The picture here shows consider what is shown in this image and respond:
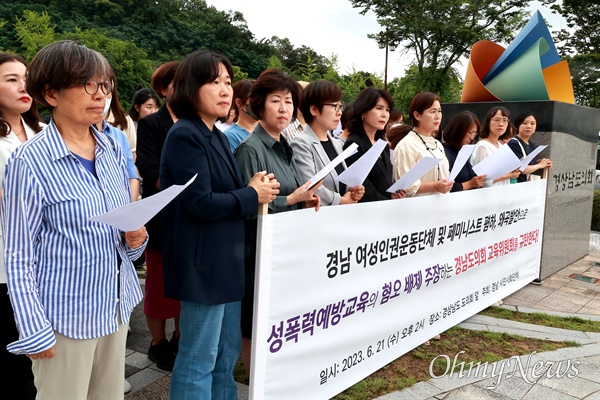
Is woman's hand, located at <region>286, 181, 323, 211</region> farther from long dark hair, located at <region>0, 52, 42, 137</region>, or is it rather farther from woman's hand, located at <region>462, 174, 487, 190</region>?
woman's hand, located at <region>462, 174, 487, 190</region>

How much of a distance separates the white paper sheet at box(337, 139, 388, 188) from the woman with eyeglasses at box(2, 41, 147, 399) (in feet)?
3.94

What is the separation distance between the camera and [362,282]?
8.92 feet

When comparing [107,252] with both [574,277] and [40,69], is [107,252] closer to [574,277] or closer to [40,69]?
[40,69]

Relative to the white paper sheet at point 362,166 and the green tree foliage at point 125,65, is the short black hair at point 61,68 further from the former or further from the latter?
the green tree foliage at point 125,65

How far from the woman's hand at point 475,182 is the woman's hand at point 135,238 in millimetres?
3083

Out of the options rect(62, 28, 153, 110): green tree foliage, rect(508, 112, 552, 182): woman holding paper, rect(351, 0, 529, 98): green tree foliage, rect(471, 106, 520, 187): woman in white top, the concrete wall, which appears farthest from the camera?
rect(351, 0, 529, 98): green tree foliage

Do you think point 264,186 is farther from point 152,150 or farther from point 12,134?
point 12,134

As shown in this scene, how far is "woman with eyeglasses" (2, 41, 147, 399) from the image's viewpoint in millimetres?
1430

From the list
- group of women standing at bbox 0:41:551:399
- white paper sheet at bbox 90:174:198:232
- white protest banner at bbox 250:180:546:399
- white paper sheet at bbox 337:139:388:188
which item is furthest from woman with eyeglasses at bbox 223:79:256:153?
white paper sheet at bbox 90:174:198:232

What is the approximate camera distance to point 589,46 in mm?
23312

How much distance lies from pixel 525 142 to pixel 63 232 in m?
5.05

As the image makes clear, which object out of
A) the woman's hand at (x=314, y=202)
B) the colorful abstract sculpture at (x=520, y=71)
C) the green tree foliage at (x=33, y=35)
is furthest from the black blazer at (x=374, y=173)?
the green tree foliage at (x=33, y=35)

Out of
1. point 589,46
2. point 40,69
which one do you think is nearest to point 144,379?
point 40,69

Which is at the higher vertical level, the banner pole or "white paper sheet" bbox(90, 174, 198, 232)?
"white paper sheet" bbox(90, 174, 198, 232)
